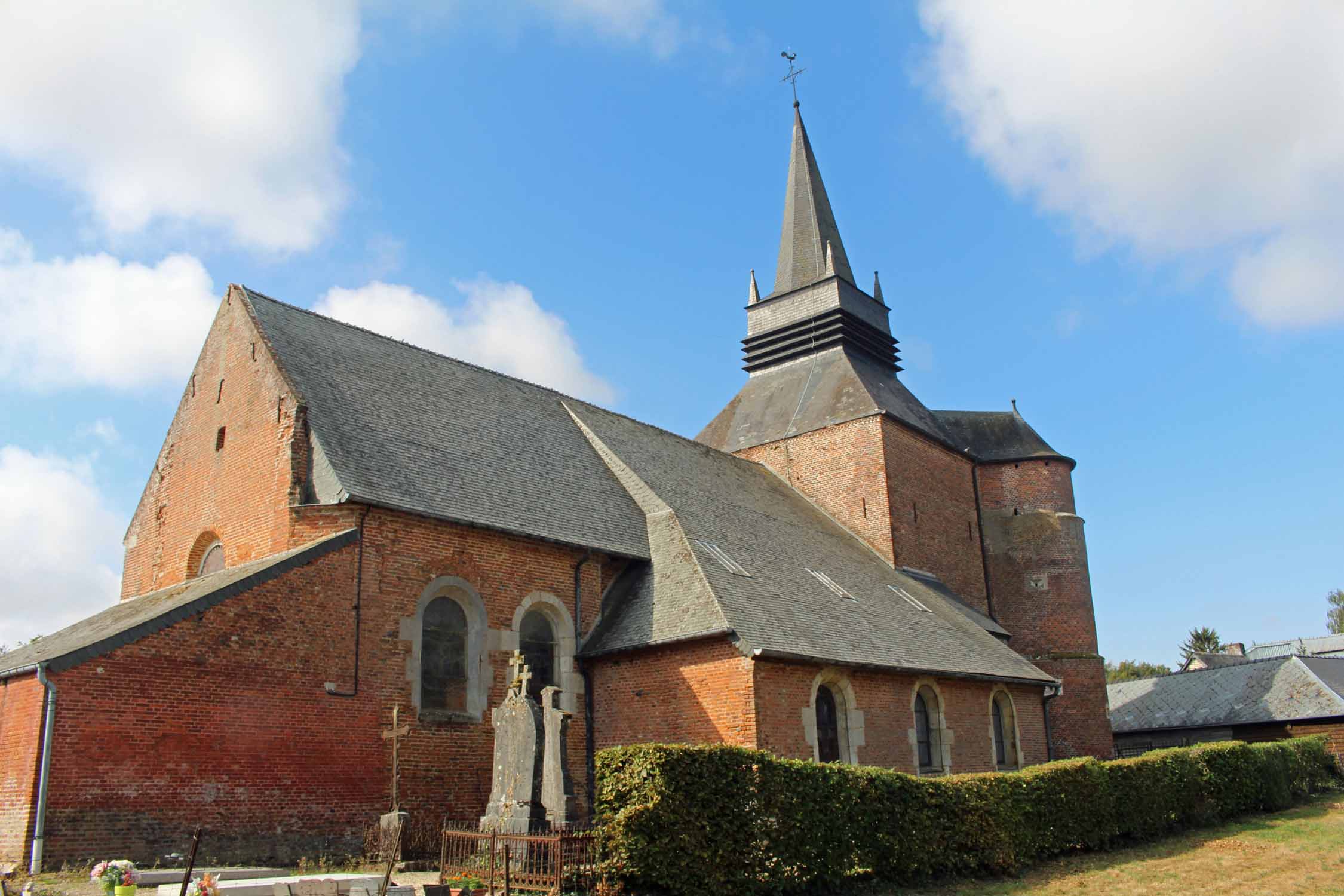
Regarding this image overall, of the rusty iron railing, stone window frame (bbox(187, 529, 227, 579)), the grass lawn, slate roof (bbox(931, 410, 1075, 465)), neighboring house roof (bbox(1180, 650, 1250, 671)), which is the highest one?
slate roof (bbox(931, 410, 1075, 465))

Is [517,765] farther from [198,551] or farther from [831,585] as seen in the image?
[831,585]

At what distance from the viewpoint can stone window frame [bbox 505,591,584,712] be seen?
17719 mm

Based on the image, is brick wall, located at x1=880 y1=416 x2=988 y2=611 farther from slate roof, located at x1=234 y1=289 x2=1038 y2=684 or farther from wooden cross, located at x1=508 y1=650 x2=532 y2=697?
wooden cross, located at x1=508 y1=650 x2=532 y2=697

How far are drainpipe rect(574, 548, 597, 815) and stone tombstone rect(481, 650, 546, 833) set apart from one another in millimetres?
4074

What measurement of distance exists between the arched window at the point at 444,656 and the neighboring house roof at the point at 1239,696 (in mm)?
21704

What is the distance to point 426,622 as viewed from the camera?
1611cm

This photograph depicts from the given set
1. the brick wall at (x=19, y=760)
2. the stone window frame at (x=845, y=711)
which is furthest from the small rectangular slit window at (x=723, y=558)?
the brick wall at (x=19, y=760)

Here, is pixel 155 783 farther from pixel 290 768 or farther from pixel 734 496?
pixel 734 496

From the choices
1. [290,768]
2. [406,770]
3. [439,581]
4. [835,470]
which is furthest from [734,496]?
[290,768]

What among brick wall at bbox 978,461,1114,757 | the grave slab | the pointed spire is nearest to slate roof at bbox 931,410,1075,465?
brick wall at bbox 978,461,1114,757

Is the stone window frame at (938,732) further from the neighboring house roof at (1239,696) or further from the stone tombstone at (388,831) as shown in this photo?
the neighboring house roof at (1239,696)

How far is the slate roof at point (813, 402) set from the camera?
28.9 metres

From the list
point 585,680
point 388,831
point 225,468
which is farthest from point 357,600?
point 585,680

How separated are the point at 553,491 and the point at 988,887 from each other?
10.2 m
